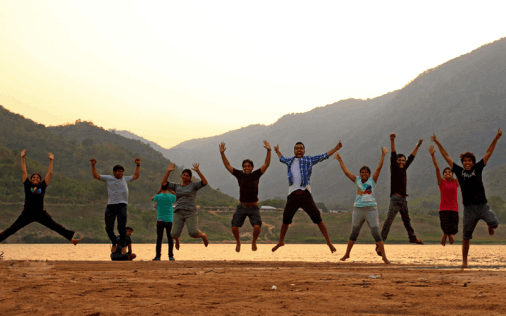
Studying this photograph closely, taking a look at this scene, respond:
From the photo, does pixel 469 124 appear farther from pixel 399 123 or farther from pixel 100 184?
pixel 100 184

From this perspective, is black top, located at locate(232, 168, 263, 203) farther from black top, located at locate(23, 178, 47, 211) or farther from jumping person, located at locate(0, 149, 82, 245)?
black top, located at locate(23, 178, 47, 211)

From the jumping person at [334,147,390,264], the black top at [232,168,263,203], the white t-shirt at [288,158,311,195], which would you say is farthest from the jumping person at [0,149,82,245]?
the jumping person at [334,147,390,264]

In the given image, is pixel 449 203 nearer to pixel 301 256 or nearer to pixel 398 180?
pixel 398 180

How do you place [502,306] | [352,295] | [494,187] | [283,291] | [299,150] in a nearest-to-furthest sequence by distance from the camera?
[502,306], [352,295], [283,291], [299,150], [494,187]

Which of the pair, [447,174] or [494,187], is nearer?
[447,174]

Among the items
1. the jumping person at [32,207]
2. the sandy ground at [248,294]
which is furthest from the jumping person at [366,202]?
the jumping person at [32,207]

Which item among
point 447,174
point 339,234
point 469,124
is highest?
point 469,124

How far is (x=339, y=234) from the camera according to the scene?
287 feet

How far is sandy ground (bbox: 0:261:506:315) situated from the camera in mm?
4949

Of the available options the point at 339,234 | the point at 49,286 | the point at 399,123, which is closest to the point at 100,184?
the point at 339,234

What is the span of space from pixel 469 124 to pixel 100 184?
451 ft

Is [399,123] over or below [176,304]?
over

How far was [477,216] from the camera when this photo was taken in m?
9.74

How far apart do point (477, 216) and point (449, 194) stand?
348 cm
